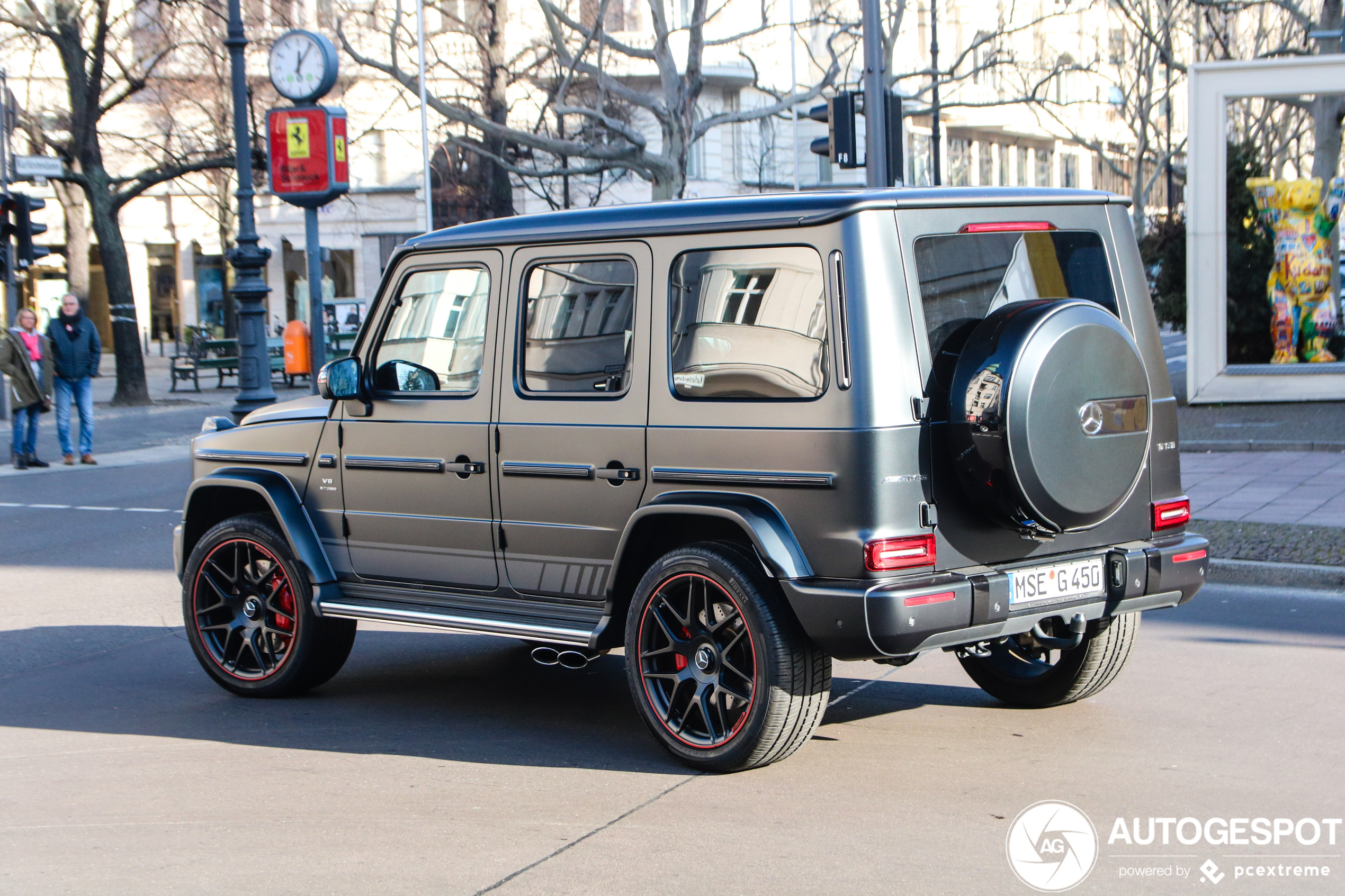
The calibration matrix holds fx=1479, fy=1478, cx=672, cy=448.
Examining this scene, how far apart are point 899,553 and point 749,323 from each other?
93 cm

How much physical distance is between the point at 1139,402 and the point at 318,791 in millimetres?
3066

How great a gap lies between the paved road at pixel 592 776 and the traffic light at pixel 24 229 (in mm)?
13990

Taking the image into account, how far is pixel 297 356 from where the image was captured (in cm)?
3086

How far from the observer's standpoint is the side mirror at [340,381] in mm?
5938

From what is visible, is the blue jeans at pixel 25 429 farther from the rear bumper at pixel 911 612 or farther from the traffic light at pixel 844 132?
the rear bumper at pixel 911 612

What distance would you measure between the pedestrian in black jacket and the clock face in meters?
4.20

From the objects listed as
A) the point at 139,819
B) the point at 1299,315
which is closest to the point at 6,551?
the point at 139,819

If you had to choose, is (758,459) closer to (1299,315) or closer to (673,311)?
(673,311)

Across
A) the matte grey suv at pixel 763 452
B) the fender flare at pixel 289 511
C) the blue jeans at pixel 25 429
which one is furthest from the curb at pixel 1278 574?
the blue jeans at pixel 25 429

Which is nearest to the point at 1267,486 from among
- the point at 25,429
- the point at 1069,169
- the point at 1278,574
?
the point at 1278,574

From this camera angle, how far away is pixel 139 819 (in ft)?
15.7

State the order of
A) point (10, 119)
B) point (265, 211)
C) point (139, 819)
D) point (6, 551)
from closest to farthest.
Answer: point (139, 819) → point (6, 551) → point (10, 119) → point (265, 211)

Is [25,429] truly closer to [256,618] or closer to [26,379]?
[26,379]

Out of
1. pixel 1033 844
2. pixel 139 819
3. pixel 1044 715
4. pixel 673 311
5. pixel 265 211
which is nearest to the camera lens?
pixel 1033 844
